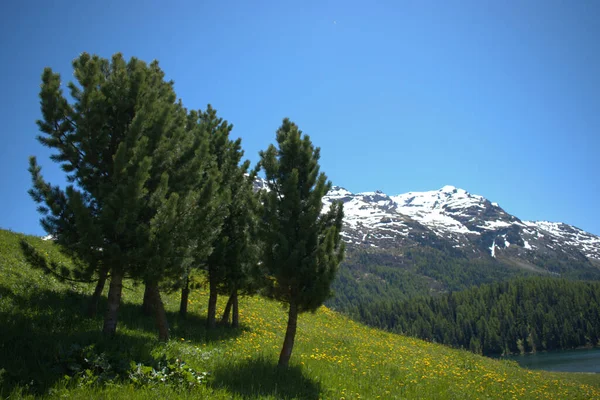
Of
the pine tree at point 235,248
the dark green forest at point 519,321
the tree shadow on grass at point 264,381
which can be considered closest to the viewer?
the tree shadow on grass at point 264,381

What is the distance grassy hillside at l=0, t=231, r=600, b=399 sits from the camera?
7.74 meters

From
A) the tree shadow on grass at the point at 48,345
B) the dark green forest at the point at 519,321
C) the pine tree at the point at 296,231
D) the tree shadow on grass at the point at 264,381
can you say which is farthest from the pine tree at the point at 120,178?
the dark green forest at the point at 519,321

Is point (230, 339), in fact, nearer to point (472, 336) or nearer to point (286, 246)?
point (286, 246)

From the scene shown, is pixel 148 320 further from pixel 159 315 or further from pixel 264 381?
pixel 264 381

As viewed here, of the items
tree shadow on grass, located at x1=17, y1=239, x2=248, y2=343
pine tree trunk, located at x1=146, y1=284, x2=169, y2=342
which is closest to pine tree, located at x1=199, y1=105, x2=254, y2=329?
tree shadow on grass, located at x1=17, y1=239, x2=248, y2=343

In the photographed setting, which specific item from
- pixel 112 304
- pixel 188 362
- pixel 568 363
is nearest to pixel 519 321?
pixel 568 363

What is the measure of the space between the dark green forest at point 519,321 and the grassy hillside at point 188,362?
477 feet

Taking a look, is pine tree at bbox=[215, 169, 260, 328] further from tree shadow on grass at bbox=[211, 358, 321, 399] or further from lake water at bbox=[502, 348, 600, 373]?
lake water at bbox=[502, 348, 600, 373]

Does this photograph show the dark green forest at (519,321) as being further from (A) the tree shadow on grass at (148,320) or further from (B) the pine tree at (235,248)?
(B) the pine tree at (235,248)

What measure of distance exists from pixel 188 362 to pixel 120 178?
19.2 feet

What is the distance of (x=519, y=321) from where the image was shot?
6811 inches

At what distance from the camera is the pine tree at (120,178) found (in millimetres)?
9750

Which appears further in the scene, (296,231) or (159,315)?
(296,231)

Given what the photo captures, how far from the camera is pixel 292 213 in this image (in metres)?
13.0
